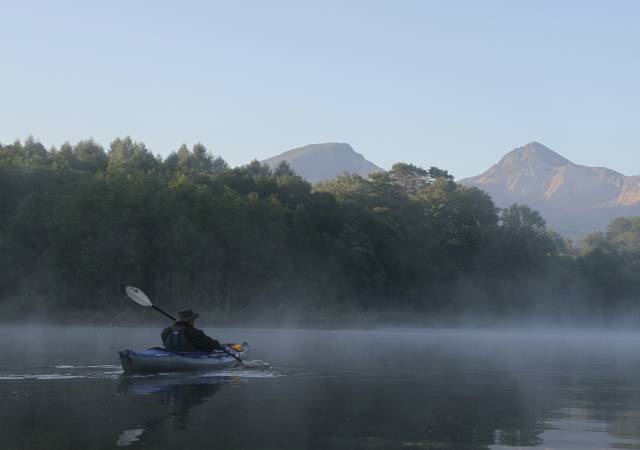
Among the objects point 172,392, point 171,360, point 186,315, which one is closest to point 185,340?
point 186,315

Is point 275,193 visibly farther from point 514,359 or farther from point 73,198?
point 514,359

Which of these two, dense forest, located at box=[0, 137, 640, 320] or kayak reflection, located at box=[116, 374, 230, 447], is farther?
dense forest, located at box=[0, 137, 640, 320]

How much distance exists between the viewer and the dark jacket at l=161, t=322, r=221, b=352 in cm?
2509

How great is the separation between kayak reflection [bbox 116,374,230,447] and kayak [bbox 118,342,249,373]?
22 centimetres

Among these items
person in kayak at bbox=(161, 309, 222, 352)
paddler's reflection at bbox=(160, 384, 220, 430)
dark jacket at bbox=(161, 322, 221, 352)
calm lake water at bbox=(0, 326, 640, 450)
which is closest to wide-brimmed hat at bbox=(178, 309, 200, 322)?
person in kayak at bbox=(161, 309, 222, 352)

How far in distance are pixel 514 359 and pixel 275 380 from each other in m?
15.4

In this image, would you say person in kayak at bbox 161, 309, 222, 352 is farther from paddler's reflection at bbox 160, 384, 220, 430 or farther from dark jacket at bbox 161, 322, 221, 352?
paddler's reflection at bbox 160, 384, 220, 430

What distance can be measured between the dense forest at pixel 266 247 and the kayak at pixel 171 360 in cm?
4180

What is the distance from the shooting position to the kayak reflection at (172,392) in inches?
547

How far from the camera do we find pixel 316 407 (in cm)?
1680

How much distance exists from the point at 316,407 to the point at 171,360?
8243mm

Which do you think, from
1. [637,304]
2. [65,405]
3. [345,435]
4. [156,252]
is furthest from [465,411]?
[637,304]

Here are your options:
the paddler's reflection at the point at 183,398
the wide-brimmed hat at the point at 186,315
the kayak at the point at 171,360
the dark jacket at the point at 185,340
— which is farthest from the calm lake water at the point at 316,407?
the wide-brimmed hat at the point at 186,315

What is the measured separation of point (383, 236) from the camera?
96.8 metres
